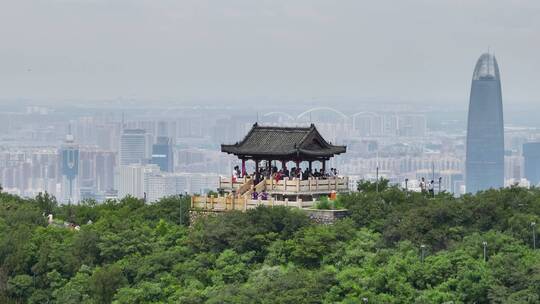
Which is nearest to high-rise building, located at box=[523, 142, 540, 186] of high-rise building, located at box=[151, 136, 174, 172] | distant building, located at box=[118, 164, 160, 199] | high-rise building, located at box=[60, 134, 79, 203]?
high-rise building, located at box=[151, 136, 174, 172]

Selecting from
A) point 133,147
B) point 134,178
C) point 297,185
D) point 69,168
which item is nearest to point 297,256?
point 297,185

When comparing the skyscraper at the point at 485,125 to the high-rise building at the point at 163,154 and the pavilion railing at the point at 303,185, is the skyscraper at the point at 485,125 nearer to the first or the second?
the high-rise building at the point at 163,154

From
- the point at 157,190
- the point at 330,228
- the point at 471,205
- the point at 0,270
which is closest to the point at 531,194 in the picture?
the point at 471,205

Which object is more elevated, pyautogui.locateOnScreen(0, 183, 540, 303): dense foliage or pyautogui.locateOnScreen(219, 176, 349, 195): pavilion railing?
pyautogui.locateOnScreen(219, 176, 349, 195): pavilion railing

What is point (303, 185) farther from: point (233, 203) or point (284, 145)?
point (233, 203)

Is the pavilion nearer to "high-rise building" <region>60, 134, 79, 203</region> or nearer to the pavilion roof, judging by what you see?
the pavilion roof

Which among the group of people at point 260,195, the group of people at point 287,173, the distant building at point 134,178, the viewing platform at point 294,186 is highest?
the group of people at point 287,173

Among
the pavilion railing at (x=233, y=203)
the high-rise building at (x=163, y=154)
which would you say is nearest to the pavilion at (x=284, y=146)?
the pavilion railing at (x=233, y=203)
